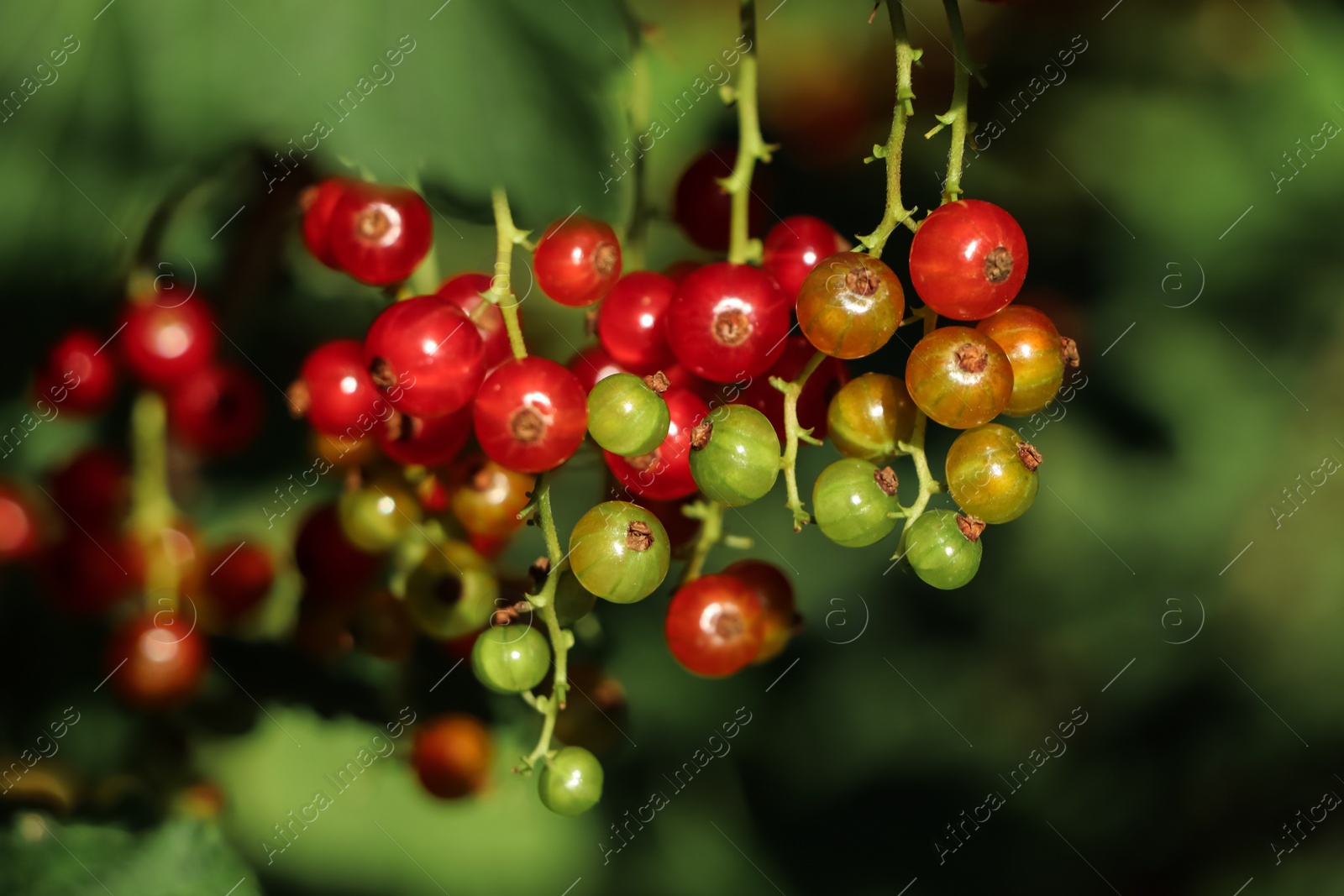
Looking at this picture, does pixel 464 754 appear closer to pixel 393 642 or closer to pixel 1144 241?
pixel 393 642

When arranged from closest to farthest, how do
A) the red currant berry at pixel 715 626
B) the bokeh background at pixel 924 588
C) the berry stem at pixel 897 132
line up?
the berry stem at pixel 897 132
the red currant berry at pixel 715 626
the bokeh background at pixel 924 588

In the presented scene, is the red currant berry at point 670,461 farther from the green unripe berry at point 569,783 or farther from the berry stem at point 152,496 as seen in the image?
the berry stem at point 152,496

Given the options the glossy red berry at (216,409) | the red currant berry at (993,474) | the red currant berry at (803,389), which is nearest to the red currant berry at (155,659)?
the glossy red berry at (216,409)

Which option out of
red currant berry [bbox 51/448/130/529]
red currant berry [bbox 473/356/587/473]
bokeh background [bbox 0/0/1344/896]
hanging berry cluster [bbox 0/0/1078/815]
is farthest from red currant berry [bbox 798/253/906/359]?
red currant berry [bbox 51/448/130/529]

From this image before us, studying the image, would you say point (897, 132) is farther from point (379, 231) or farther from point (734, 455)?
point (379, 231)

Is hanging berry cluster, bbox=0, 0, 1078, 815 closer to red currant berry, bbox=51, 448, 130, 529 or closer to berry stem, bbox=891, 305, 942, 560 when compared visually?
berry stem, bbox=891, 305, 942, 560

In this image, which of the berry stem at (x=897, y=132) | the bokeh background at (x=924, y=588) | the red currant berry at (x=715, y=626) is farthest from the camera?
the bokeh background at (x=924, y=588)
